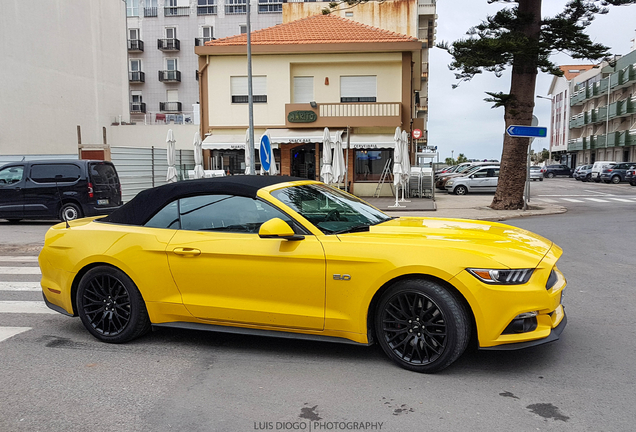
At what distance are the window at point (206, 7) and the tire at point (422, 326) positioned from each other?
5074cm

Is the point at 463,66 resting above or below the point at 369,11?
below

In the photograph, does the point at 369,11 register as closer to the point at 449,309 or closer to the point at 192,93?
the point at 192,93

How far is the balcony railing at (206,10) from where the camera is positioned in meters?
50.0

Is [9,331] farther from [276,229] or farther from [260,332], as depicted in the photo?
[276,229]

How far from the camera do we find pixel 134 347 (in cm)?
480

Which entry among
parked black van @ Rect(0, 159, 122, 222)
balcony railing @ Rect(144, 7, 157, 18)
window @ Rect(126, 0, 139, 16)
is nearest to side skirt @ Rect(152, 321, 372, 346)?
parked black van @ Rect(0, 159, 122, 222)

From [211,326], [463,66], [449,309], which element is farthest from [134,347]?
[463,66]

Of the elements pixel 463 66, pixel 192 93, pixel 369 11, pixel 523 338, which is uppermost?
pixel 369 11

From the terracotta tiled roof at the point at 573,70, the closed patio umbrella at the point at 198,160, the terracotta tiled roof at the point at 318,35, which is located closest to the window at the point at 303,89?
the terracotta tiled roof at the point at 318,35

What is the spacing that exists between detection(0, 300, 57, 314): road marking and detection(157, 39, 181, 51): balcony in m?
47.0

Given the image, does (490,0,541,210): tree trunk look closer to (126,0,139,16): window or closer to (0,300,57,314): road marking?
(0,300,57,314): road marking

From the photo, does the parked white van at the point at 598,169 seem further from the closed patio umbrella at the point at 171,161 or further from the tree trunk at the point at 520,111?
the closed patio umbrella at the point at 171,161

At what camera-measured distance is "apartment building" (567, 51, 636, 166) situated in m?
59.4

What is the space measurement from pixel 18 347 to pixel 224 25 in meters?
49.1
